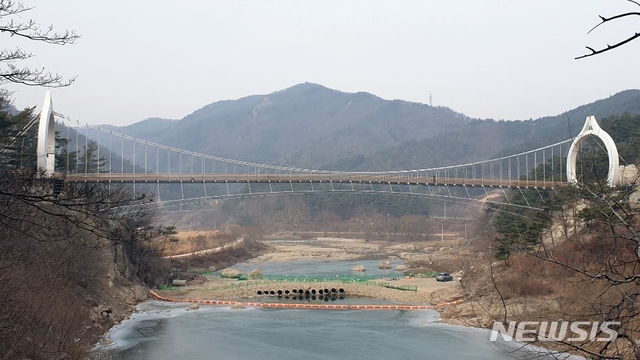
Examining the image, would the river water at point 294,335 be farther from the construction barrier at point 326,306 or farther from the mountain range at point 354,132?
the mountain range at point 354,132

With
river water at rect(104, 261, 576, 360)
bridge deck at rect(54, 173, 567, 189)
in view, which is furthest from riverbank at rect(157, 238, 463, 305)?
bridge deck at rect(54, 173, 567, 189)

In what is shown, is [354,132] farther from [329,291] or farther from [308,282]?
[329,291]

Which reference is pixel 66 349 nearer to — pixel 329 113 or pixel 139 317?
pixel 139 317

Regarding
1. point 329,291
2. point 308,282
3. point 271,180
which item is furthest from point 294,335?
point 271,180

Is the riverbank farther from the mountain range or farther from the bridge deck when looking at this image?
the mountain range

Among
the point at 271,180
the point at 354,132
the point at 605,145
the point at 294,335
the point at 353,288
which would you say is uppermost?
the point at 354,132
